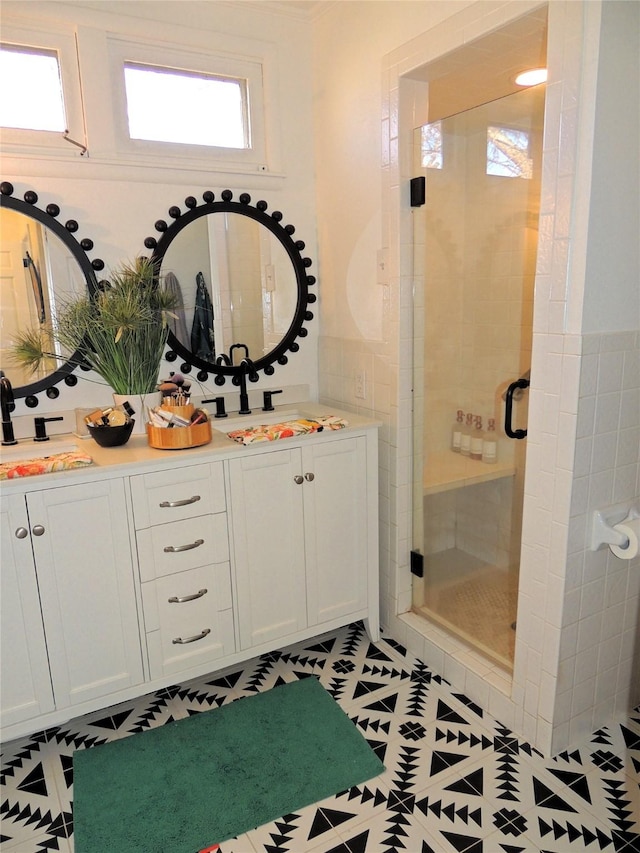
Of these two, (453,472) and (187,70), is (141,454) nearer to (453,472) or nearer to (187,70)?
(453,472)

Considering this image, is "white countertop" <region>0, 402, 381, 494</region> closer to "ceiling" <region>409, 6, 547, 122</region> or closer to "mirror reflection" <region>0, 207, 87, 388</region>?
"mirror reflection" <region>0, 207, 87, 388</region>

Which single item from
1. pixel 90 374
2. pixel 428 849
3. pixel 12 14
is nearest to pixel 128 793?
pixel 428 849

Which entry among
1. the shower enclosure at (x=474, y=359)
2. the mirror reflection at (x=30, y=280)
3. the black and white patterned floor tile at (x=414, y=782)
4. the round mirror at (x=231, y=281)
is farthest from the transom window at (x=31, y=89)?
the black and white patterned floor tile at (x=414, y=782)

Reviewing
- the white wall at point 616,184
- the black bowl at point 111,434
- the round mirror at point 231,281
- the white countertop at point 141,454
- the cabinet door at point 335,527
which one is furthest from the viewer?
the round mirror at point 231,281

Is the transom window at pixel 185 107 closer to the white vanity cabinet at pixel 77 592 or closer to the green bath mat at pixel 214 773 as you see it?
the white vanity cabinet at pixel 77 592

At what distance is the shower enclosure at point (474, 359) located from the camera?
214cm

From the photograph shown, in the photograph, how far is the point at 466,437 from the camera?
8.07 ft

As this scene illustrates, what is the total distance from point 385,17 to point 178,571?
2082 millimetres

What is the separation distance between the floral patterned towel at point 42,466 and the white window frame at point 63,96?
1121 mm

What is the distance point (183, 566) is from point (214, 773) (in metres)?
0.64

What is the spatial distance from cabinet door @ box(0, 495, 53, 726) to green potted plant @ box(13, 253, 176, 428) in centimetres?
60

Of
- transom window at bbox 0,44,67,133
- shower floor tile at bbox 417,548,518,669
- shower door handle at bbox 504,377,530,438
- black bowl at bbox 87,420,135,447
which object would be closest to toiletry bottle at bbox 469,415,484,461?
shower door handle at bbox 504,377,530,438

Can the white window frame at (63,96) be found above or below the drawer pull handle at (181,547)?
above

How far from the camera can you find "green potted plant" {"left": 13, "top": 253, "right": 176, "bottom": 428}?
6.73 ft
